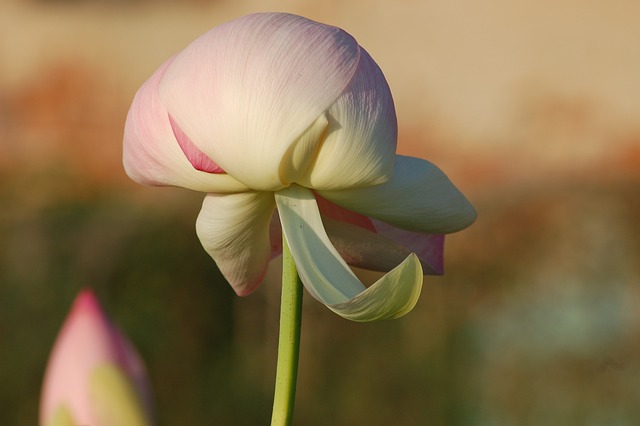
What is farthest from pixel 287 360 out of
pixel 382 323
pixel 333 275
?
pixel 382 323

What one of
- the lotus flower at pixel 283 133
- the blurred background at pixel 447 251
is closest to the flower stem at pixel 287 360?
the lotus flower at pixel 283 133

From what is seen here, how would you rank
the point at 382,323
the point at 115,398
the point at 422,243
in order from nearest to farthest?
the point at 115,398
the point at 422,243
the point at 382,323

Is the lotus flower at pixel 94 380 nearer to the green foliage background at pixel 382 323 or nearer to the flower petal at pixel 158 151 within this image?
the flower petal at pixel 158 151

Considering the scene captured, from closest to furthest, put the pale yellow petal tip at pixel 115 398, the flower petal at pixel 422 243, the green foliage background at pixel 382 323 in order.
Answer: the pale yellow petal tip at pixel 115 398
the flower petal at pixel 422 243
the green foliage background at pixel 382 323

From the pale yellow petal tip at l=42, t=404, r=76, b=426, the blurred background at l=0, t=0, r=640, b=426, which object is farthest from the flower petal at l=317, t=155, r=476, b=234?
the blurred background at l=0, t=0, r=640, b=426

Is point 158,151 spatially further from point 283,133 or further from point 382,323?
point 382,323

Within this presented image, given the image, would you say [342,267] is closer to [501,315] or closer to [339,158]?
[339,158]

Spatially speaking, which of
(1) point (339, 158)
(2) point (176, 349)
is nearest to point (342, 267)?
(1) point (339, 158)

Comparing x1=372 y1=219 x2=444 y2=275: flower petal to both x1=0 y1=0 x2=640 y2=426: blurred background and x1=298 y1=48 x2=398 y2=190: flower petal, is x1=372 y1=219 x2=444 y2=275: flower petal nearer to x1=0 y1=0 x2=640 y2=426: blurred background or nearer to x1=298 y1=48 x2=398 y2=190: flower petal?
x1=298 y1=48 x2=398 y2=190: flower petal
